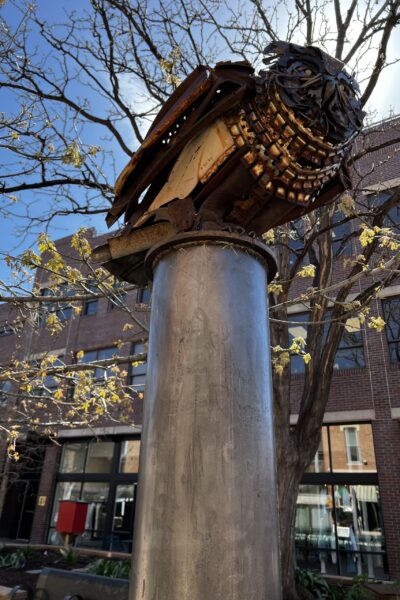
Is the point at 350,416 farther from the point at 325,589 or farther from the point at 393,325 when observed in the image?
the point at 325,589

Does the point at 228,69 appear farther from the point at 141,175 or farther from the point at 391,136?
the point at 391,136

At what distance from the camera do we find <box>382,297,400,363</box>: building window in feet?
47.2

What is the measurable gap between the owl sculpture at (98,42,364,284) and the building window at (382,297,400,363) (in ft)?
44.6

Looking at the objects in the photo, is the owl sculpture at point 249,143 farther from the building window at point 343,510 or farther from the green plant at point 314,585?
the building window at point 343,510

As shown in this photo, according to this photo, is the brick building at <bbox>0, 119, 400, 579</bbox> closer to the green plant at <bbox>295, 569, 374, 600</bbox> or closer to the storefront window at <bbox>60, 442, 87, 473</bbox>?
the storefront window at <bbox>60, 442, 87, 473</bbox>

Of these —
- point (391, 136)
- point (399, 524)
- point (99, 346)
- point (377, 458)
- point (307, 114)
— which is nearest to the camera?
point (307, 114)

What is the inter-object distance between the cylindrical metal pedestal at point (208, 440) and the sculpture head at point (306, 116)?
354mm

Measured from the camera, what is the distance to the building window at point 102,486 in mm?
17984

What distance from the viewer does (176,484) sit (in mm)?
1394

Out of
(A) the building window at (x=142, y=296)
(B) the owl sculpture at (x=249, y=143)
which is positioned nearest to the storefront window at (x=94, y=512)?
(A) the building window at (x=142, y=296)

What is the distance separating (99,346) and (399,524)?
14.2 m

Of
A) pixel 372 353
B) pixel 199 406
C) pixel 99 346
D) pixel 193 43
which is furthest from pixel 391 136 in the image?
pixel 199 406

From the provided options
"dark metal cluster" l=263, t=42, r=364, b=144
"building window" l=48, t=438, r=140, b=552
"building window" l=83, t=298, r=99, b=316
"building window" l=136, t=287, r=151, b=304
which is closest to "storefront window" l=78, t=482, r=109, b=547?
"building window" l=48, t=438, r=140, b=552

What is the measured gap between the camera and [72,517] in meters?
9.83
